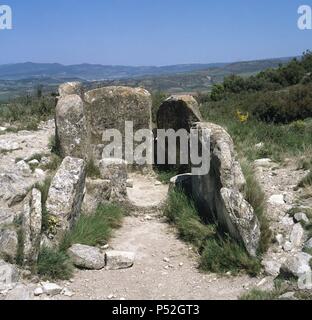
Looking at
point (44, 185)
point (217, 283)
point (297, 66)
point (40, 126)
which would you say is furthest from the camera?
point (297, 66)

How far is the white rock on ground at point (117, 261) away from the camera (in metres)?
6.17

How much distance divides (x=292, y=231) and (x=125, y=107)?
15.6ft

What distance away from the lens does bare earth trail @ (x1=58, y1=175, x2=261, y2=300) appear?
216 inches

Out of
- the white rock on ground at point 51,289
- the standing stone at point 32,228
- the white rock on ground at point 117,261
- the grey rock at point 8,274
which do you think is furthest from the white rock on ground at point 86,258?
the grey rock at point 8,274

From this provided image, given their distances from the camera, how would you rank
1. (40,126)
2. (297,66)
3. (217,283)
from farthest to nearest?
1. (297,66)
2. (40,126)
3. (217,283)

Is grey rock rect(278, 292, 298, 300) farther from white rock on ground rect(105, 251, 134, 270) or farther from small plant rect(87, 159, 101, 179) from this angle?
small plant rect(87, 159, 101, 179)

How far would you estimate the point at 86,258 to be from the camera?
20.0 feet

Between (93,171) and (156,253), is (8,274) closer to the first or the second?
(156,253)

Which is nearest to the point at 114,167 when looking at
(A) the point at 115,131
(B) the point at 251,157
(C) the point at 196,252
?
(A) the point at 115,131

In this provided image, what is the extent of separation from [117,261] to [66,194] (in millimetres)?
1103

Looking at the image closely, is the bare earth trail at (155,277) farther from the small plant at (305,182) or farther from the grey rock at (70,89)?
the grey rock at (70,89)

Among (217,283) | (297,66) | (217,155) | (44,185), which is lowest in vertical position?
(217,283)

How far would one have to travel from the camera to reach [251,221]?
595 cm

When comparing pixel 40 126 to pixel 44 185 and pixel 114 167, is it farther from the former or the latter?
pixel 44 185
